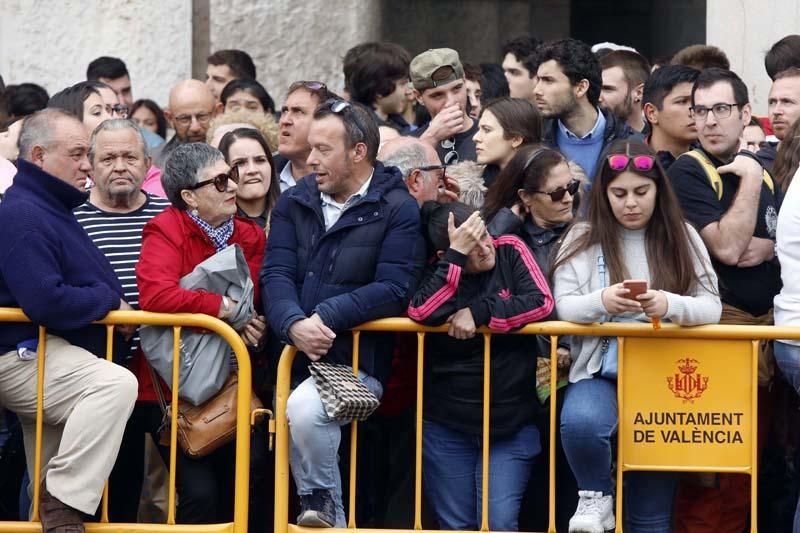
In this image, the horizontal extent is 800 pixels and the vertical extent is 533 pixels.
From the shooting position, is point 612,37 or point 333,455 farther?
point 612,37

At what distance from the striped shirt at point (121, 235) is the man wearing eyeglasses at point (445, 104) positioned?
4.96 feet

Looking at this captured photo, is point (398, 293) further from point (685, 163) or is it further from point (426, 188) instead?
point (685, 163)

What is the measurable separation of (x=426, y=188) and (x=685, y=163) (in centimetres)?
111

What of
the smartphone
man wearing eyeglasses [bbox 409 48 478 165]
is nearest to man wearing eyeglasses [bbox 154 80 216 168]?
man wearing eyeglasses [bbox 409 48 478 165]

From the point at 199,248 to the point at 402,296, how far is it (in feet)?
2.91

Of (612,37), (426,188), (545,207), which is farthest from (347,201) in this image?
(612,37)

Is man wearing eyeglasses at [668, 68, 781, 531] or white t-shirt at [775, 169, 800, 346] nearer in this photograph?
white t-shirt at [775, 169, 800, 346]

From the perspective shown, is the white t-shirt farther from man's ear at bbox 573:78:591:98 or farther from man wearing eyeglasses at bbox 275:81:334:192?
man wearing eyeglasses at bbox 275:81:334:192

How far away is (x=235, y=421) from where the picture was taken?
6445mm

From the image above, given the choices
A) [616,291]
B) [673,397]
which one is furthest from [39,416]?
[673,397]

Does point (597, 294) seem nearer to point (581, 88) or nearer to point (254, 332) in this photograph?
point (254, 332)

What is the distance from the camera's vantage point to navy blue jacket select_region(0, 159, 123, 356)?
6219 millimetres

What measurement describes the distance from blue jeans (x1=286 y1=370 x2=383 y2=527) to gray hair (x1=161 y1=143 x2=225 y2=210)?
38.7 inches

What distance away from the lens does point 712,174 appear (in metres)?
6.82
